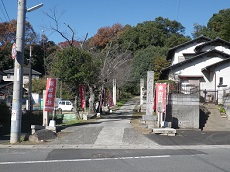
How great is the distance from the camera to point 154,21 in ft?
241

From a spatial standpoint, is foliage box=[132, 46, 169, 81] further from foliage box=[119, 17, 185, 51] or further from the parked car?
the parked car

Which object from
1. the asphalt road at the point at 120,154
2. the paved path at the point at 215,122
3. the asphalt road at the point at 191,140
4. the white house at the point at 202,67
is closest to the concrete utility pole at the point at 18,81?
the asphalt road at the point at 120,154

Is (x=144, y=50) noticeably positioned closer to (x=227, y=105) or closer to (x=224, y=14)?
(x=224, y=14)

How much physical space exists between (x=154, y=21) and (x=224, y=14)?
1673 cm

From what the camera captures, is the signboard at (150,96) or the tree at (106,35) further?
the tree at (106,35)

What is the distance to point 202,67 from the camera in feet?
110

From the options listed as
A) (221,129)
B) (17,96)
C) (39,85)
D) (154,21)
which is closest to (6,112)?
(17,96)

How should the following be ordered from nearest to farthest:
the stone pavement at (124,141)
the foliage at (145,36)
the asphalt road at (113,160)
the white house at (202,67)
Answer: the asphalt road at (113,160)
the stone pavement at (124,141)
the white house at (202,67)
the foliage at (145,36)

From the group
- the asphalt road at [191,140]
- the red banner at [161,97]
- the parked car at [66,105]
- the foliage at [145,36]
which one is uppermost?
the foliage at [145,36]

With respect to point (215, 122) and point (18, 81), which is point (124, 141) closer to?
point (18, 81)

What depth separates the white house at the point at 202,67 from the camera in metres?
29.9

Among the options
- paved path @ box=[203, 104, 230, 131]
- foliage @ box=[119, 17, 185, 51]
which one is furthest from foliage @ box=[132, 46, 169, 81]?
paved path @ box=[203, 104, 230, 131]

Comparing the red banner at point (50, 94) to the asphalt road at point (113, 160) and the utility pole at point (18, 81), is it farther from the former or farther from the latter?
the asphalt road at point (113, 160)

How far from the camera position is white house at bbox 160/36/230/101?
29.9m
